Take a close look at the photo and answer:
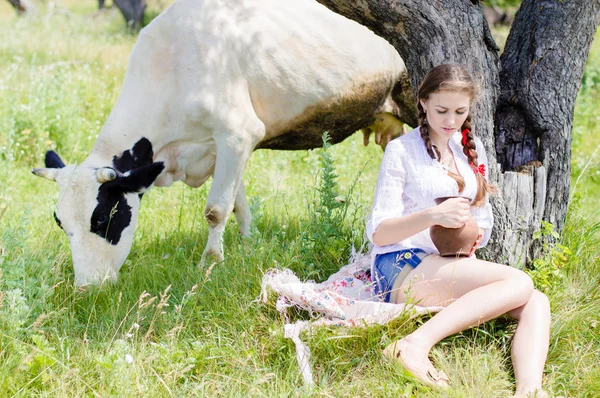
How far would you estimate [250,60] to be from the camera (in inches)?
191

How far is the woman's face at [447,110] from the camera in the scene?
322 cm

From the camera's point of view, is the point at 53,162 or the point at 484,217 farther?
the point at 53,162

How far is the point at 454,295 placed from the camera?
3.28 metres

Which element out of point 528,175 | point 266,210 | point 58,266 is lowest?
point 266,210

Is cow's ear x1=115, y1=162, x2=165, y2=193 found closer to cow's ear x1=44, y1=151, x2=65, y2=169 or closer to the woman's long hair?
cow's ear x1=44, y1=151, x2=65, y2=169

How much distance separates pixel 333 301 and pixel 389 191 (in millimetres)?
639

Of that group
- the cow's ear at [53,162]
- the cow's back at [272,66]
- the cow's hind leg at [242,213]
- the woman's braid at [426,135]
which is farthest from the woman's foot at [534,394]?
the cow's ear at [53,162]

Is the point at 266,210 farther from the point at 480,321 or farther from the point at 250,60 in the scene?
the point at 480,321

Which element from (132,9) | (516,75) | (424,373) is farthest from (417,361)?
(132,9)

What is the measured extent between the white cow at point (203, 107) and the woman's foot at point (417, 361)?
190 cm

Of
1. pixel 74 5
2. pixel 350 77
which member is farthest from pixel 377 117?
pixel 74 5

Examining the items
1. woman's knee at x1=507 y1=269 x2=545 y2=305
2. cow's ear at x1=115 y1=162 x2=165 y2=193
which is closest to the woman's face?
woman's knee at x1=507 y1=269 x2=545 y2=305

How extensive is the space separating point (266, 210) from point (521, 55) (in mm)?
2414

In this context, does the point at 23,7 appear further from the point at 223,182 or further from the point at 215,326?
the point at 215,326
